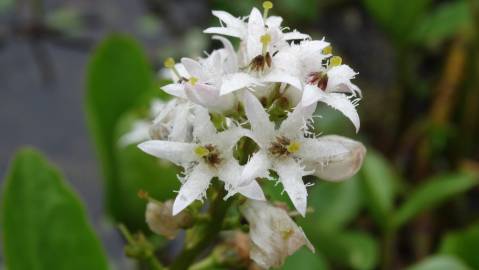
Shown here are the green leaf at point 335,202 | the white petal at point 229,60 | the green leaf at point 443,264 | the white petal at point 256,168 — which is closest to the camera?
the white petal at point 256,168

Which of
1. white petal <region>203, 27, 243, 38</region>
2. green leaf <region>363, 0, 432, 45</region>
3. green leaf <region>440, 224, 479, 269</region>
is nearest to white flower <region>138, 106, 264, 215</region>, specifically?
white petal <region>203, 27, 243, 38</region>

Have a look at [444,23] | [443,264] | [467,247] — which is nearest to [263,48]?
[443,264]

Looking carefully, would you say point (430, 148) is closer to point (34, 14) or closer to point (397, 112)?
point (397, 112)

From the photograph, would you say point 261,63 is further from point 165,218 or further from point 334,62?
point 165,218

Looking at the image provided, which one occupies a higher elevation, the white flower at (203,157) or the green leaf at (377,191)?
the white flower at (203,157)

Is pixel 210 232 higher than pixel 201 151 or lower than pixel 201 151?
lower

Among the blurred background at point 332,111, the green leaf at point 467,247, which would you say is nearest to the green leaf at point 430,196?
the blurred background at point 332,111

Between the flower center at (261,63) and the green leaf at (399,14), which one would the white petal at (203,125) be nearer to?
the flower center at (261,63)

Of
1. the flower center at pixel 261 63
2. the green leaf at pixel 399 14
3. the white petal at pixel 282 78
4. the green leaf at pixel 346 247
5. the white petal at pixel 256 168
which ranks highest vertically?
the green leaf at pixel 399 14
